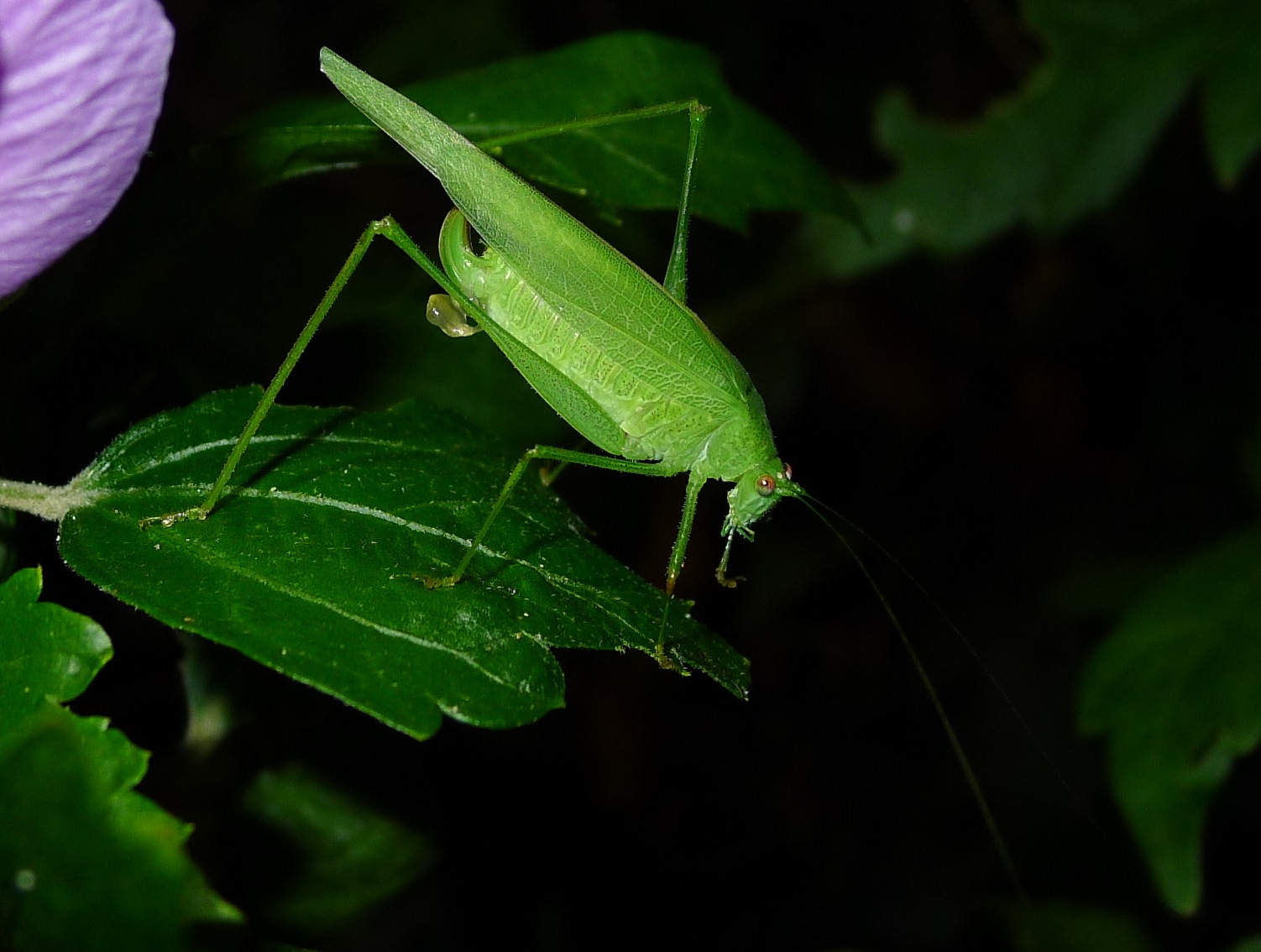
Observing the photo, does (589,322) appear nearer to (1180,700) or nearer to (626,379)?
(626,379)

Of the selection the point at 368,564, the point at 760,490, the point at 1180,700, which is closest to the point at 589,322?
the point at 760,490

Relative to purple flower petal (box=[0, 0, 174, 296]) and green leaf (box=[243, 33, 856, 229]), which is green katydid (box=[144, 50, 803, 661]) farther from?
purple flower petal (box=[0, 0, 174, 296])

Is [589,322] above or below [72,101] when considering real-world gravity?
below

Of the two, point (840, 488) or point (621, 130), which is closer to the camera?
point (621, 130)

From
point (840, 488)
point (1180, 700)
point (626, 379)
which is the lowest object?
point (840, 488)

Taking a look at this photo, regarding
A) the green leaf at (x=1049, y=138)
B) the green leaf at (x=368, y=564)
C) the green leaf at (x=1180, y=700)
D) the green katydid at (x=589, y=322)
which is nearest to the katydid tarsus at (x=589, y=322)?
the green katydid at (x=589, y=322)

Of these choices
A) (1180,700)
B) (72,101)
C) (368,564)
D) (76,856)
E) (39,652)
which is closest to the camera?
(76,856)

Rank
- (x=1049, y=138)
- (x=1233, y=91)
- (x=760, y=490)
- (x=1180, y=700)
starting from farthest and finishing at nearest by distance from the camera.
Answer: (x=1049, y=138)
(x=1233, y=91)
(x=1180, y=700)
(x=760, y=490)

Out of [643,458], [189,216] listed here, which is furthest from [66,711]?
[643,458]

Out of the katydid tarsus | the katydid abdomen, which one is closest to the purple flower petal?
the katydid tarsus
